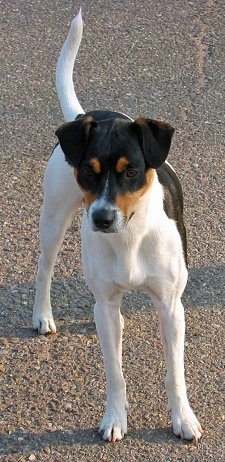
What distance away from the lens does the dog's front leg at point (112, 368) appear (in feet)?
15.5

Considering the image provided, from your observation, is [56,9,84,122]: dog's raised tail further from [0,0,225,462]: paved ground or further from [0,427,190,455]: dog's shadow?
[0,427,190,455]: dog's shadow

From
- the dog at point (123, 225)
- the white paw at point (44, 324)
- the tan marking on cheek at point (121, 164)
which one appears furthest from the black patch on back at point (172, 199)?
the white paw at point (44, 324)

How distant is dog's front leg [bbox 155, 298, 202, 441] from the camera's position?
469 cm

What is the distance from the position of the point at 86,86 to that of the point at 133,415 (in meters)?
4.25

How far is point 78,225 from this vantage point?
6.56 m

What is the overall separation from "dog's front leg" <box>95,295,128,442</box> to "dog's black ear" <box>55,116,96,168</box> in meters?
0.76

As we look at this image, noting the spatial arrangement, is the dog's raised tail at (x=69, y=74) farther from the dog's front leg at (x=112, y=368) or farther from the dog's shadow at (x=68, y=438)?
the dog's shadow at (x=68, y=438)

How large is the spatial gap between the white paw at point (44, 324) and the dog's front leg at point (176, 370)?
3.16 ft

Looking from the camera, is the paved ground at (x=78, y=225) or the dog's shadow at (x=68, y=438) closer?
the dog's shadow at (x=68, y=438)

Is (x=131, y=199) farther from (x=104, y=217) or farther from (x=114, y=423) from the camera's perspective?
(x=114, y=423)

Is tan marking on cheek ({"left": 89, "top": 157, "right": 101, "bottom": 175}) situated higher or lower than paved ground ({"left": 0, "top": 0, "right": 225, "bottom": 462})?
higher

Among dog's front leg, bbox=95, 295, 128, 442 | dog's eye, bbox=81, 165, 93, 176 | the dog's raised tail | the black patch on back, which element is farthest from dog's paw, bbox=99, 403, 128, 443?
the dog's raised tail

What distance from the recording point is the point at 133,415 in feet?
16.2

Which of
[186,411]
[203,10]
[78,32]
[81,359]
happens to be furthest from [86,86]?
[186,411]
